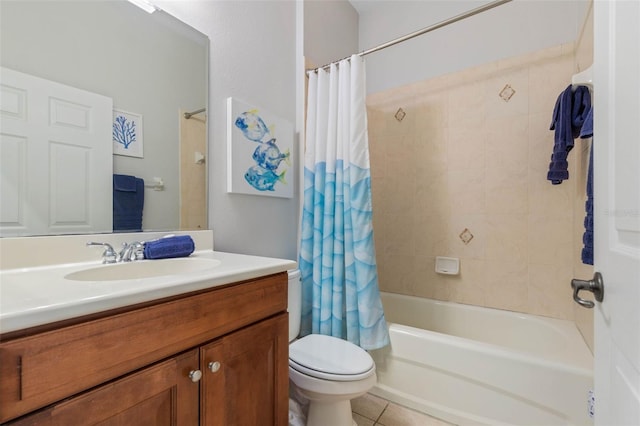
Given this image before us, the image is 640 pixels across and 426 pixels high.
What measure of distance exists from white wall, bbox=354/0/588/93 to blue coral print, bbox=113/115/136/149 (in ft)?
6.55

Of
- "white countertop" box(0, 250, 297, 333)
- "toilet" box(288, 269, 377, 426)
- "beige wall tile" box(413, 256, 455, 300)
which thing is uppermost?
"white countertop" box(0, 250, 297, 333)

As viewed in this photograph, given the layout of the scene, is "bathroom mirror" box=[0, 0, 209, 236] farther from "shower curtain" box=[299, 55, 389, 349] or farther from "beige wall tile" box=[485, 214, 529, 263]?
"beige wall tile" box=[485, 214, 529, 263]

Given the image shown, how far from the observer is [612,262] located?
593 mm

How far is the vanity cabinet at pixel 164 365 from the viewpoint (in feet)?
1.60

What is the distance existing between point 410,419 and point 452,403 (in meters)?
0.23

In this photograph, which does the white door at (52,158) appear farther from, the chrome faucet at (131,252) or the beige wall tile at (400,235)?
the beige wall tile at (400,235)

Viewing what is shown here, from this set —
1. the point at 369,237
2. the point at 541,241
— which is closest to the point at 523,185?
the point at 541,241

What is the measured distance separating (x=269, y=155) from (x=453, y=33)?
1.73 m

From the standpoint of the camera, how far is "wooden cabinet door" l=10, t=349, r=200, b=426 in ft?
1.71

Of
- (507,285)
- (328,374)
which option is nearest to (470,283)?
(507,285)

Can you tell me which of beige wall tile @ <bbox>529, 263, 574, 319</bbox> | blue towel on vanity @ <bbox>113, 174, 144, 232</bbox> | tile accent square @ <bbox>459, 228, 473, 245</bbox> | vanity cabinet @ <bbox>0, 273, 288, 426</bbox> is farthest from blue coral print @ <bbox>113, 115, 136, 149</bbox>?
beige wall tile @ <bbox>529, 263, 574, 319</bbox>

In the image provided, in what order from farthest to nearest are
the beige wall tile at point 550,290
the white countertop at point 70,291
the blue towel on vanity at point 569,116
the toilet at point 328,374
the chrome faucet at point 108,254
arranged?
the beige wall tile at point 550,290 < the blue towel on vanity at point 569,116 < the toilet at point 328,374 < the chrome faucet at point 108,254 < the white countertop at point 70,291

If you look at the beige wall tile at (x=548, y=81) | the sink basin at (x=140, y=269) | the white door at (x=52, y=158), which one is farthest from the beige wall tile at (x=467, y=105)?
the white door at (x=52, y=158)

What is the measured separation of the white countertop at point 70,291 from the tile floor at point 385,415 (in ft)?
3.73
